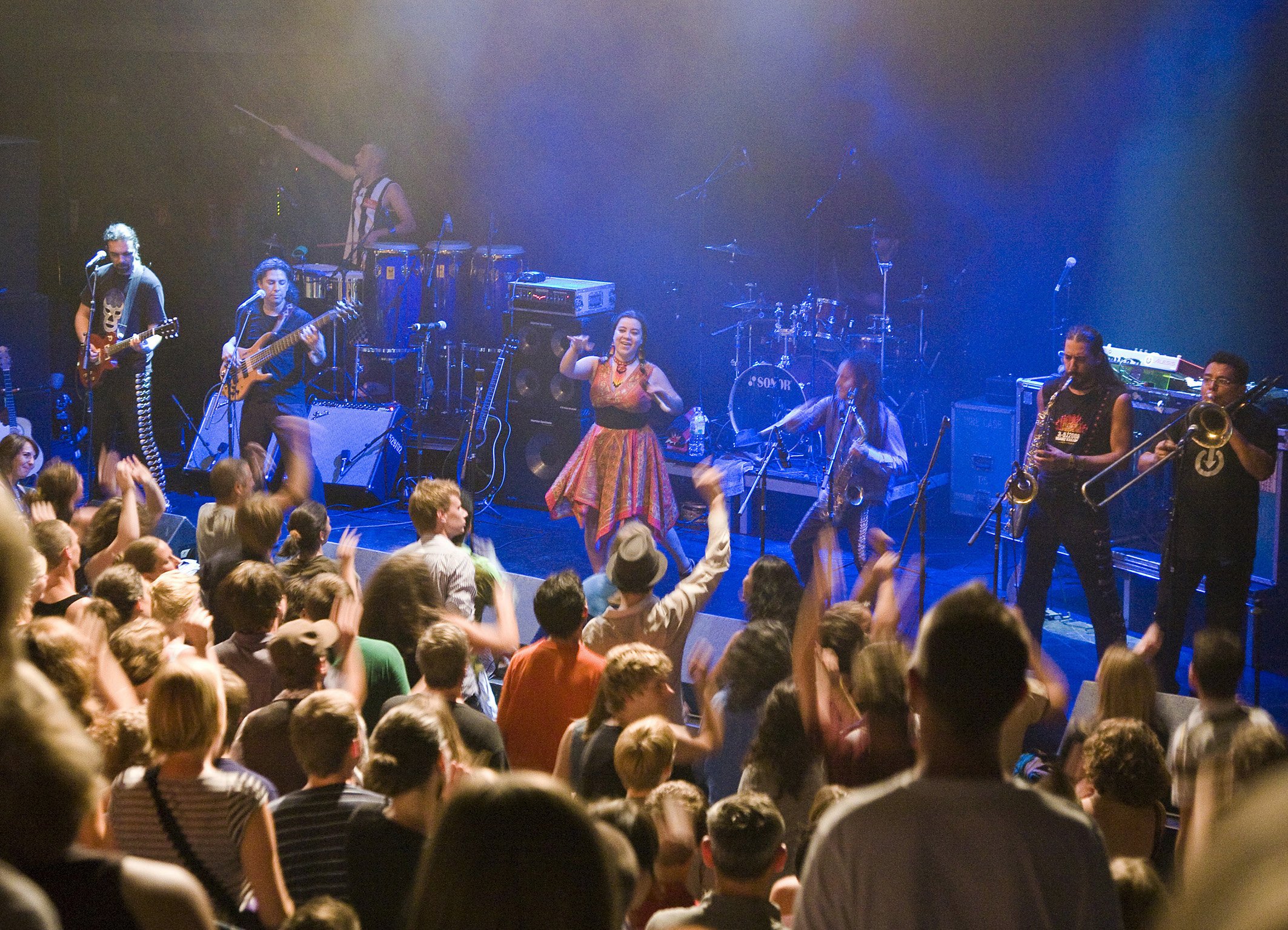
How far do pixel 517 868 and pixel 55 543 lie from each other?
304 cm

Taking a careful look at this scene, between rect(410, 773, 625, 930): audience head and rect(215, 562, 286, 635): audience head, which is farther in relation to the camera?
rect(215, 562, 286, 635): audience head

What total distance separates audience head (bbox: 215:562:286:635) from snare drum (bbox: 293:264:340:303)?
20.7 ft

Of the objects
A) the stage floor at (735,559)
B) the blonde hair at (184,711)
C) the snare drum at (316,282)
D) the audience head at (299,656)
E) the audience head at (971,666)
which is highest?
the snare drum at (316,282)

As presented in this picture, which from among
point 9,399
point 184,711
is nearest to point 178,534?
point 9,399

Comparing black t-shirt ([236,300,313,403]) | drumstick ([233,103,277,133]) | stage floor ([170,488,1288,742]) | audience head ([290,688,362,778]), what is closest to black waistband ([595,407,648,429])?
stage floor ([170,488,1288,742])

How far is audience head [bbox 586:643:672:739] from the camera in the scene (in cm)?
286

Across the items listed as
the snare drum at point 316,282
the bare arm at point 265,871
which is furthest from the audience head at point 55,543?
the snare drum at point 316,282

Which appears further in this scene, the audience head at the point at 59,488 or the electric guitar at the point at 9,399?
the electric guitar at the point at 9,399

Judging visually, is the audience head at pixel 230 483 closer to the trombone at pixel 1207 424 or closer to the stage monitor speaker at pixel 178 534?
the stage monitor speaker at pixel 178 534

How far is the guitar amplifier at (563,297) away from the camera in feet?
28.0

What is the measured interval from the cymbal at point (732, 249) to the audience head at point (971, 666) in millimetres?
7456

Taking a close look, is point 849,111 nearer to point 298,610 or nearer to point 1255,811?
point 298,610

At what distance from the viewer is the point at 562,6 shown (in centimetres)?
909

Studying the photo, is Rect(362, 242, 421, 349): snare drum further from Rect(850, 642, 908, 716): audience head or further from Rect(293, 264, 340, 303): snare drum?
Rect(850, 642, 908, 716): audience head
